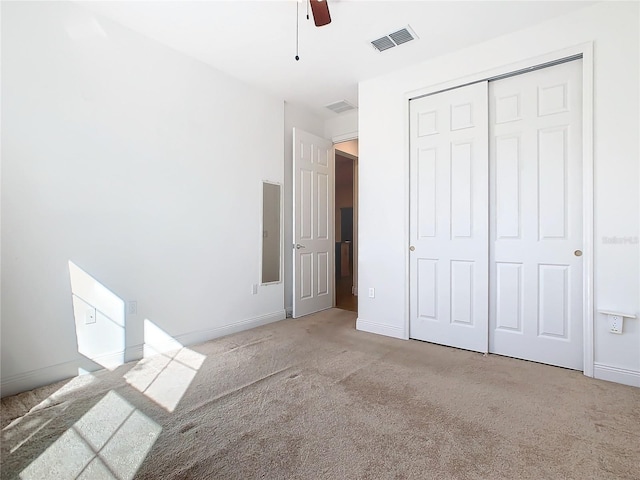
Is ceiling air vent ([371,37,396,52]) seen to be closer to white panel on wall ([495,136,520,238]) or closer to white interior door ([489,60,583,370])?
white interior door ([489,60,583,370])

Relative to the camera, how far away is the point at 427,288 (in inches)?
128

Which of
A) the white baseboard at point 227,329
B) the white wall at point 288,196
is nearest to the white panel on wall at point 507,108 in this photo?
the white wall at point 288,196

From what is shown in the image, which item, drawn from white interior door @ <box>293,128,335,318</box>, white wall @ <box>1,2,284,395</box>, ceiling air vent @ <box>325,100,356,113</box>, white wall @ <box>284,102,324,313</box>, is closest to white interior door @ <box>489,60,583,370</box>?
ceiling air vent @ <box>325,100,356,113</box>

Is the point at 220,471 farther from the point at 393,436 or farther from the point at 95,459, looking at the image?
the point at 393,436

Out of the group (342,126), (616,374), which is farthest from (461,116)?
(616,374)

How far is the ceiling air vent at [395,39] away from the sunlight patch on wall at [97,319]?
310 cm

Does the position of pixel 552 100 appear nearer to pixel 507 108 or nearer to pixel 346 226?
pixel 507 108

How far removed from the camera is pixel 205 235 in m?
3.26

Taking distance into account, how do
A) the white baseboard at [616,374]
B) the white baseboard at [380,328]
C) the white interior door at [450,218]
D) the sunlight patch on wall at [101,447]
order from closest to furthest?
the sunlight patch on wall at [101,447]
the white baseboard at [616,374]
the white interior door at [450,218]
the white baseboard at [380,328]

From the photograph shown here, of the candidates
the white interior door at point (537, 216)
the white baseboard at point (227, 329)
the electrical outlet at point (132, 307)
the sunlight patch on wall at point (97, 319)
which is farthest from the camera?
the white baseboard at point (227, 329)

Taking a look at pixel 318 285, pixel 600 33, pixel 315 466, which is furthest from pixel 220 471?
pixel 600 33

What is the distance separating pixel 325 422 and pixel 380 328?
71.7 inches

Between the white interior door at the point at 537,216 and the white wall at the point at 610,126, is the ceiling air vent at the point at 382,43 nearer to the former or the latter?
the white wall at the point at 610,126

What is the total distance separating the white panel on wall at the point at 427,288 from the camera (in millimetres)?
3212
